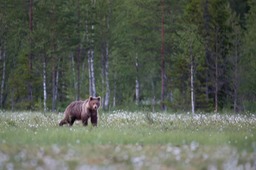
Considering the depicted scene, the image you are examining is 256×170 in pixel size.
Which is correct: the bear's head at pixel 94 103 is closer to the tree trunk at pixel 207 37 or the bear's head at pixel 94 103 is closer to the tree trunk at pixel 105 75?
the tree trunk at pixel 207 37

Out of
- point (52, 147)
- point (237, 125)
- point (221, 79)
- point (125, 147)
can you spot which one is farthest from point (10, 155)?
point (221, 79)

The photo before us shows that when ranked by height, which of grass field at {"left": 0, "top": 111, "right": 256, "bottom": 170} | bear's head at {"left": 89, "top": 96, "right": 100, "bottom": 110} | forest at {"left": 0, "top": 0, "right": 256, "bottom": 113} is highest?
forest at {"left": 0, "top": 0, "right": 256, "bottom": 113}

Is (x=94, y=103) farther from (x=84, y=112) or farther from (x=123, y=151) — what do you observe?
(x=123, y=151)

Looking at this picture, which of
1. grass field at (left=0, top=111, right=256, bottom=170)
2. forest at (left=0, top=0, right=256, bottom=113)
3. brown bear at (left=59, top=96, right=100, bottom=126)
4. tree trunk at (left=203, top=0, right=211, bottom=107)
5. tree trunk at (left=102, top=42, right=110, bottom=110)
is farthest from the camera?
tree trunk at (left=102, top=42, right=110, bottom=110)

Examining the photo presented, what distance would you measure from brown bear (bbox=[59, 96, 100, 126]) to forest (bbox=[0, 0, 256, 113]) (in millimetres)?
11718

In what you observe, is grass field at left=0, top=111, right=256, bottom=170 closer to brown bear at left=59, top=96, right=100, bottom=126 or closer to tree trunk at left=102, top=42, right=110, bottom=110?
brown bear at left=59, top=96, right=100, bottom=126

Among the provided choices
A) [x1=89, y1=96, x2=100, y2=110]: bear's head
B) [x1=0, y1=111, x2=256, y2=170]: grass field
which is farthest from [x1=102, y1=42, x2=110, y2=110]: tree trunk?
[x1=0, y1=111, x2=256, y2=170]: grass field

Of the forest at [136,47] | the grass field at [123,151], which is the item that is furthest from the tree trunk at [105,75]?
the grass field at [123,151]

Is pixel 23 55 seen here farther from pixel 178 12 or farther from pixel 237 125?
pixel 237 125

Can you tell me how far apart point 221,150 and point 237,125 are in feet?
26.7

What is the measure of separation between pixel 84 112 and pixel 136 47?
21.7 m

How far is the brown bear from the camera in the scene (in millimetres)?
20094

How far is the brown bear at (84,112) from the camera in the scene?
20.1 m

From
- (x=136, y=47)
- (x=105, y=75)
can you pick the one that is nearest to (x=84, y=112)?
(x=136, y=47)
